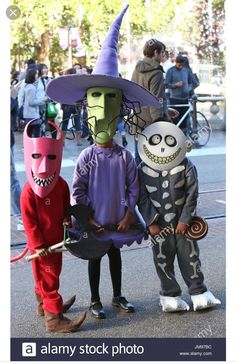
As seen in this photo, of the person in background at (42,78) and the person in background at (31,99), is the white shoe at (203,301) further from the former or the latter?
the person in background at (42,78)

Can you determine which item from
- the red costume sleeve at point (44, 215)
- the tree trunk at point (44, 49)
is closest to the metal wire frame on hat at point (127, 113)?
the red costume sleeve at point (44, 215)

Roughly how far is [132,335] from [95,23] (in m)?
2.24

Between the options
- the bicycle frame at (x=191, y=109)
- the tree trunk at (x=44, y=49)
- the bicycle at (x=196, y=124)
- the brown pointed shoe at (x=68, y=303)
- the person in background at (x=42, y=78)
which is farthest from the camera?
the bicycle frame at (x=191, y=109)

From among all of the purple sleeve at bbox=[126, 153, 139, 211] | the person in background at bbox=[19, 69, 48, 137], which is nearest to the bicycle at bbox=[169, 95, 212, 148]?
the person in background at bbox=[19, 69, 48, 137]

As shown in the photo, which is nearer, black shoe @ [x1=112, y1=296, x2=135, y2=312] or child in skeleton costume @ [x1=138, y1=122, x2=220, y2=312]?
child in skeleton costume @ [x1=138, y1=122, x2=220, y2=312]

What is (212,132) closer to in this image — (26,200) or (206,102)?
(206,102)

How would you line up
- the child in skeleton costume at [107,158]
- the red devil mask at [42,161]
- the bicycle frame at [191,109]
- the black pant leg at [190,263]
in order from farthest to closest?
1. the bicycle frame at [191,109]
2. the black pant leg at [190,263]
3. the child in skeleton costume at [107,158]
4. the red devil mask at [42,161]

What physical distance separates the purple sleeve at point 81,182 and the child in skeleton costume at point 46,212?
0.15 feet

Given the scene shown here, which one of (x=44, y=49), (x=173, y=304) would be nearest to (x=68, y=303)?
(x=173, y=304)

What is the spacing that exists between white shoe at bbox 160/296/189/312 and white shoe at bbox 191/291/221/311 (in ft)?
0.19

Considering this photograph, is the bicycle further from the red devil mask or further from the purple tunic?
the red devil mask

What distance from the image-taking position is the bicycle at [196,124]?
19.3ft

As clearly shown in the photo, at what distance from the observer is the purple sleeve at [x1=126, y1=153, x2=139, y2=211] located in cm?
292

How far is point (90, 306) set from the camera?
10.3 ft
